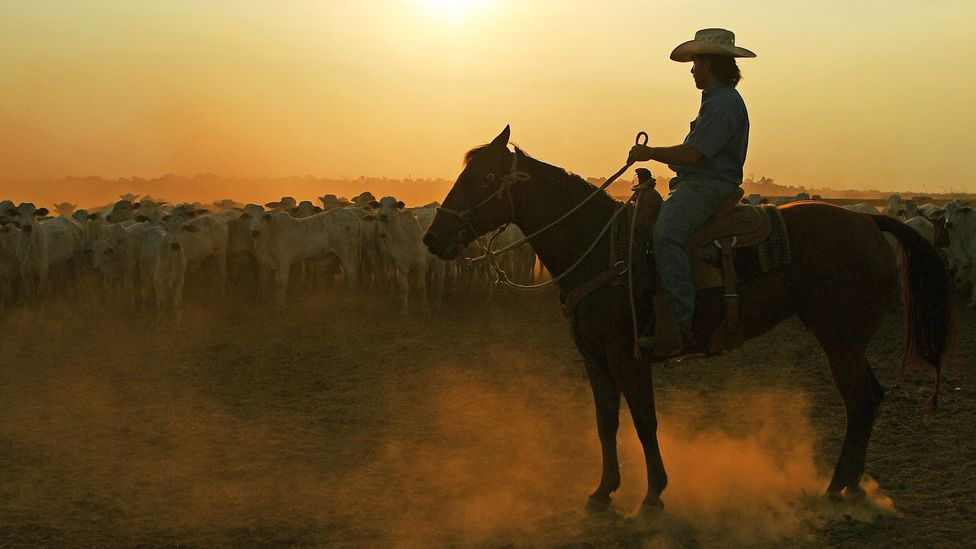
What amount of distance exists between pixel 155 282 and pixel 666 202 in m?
12.9

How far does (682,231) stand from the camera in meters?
6.22

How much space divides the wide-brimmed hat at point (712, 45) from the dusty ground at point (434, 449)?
2.90 m

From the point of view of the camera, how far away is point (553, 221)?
6.59 metres

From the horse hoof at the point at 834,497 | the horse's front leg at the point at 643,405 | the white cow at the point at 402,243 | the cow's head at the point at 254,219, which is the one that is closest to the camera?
the horse's front leg at the point at 643,405

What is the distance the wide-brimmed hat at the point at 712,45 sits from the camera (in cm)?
624

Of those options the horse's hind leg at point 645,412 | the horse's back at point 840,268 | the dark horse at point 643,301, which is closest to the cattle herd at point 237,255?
the dark horse at point 643,301

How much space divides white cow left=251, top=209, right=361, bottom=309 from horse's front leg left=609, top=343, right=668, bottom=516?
47.7 ft

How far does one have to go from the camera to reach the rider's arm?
6230mm

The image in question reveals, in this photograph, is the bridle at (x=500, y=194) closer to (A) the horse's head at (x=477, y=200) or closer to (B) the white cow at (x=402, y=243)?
(A) the horse's head at (x=477, y=200)

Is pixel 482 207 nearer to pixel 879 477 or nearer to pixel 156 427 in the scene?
pixel 879 477

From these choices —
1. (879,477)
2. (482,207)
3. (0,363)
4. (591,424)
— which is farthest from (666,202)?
(0,363)

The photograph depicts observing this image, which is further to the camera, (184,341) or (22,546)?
(184,341)

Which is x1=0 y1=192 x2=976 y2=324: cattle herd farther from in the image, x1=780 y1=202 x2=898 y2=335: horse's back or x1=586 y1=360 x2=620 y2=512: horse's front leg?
x1=780 y1=202 x2=898 y2=335: horse's back

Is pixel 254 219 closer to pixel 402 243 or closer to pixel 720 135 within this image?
pixel 402 243
